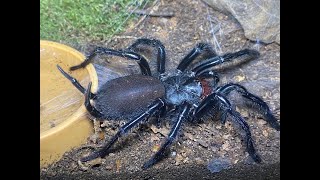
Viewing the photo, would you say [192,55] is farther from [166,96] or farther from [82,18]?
[82,18]

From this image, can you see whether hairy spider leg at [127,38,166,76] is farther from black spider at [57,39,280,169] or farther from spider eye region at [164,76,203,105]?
spider eye region at [164,76,203,105]

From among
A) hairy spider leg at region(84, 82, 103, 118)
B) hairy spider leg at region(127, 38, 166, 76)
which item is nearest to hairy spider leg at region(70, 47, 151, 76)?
hairy spider leg at region(127, 38, 166, 76)

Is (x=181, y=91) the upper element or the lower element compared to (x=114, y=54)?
lower

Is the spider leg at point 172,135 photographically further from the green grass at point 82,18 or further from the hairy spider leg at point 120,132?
the green grass at point 82,18

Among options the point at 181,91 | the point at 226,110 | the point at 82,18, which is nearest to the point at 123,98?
the point at 181,91

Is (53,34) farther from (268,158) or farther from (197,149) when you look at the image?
(268,158)

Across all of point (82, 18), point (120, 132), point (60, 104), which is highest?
point (82, 18)

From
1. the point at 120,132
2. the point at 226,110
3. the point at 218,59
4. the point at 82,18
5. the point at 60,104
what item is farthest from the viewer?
the point at 82,18

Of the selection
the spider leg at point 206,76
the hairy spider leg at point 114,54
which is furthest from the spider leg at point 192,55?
the hairy spider leg at point 114,54
